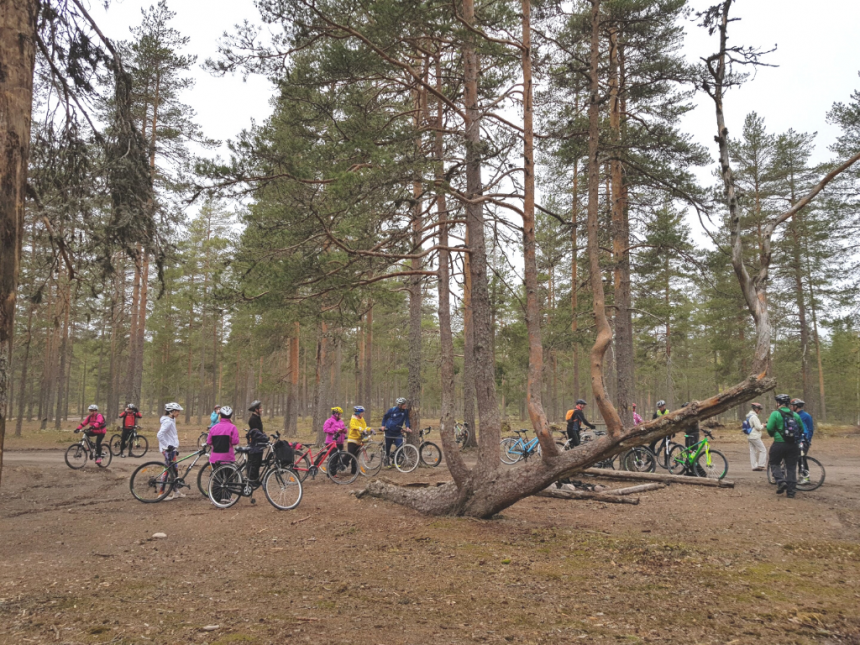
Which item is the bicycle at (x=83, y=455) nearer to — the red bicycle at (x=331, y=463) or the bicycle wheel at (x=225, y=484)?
the red bicycle at (x=331, y=463)

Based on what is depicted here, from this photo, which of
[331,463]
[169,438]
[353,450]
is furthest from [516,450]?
[169,438]

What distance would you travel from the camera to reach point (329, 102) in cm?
869

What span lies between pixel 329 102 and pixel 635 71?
23.9ft

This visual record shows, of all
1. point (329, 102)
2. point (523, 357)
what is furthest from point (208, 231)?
point (329, 102)

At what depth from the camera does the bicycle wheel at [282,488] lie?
8.92m

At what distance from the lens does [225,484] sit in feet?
30.4

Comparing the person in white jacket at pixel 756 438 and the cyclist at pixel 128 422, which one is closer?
the person in white jacket at pixel 756 438

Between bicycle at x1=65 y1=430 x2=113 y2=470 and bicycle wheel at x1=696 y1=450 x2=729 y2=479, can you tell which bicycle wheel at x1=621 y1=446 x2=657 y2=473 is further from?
bicycle at x1=65 y1=430 x2=113 y2=470

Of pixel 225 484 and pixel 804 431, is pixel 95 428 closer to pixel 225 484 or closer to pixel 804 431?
pixel 225 484

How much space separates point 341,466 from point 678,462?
8.61m

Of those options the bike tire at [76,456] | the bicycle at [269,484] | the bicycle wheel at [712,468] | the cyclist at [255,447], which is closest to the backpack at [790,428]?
the bicycle wheel at [712,468]

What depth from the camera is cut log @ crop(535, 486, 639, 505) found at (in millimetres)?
9299

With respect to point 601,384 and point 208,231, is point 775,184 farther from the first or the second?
point 208,231

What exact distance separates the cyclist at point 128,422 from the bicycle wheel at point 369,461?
7.60 meters
